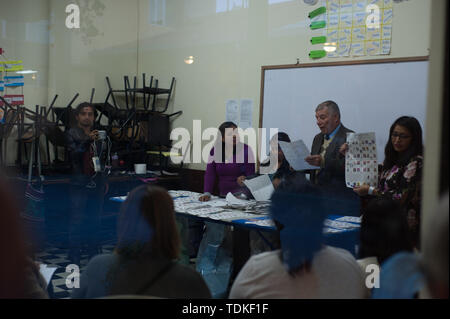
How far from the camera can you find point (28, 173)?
A: 405 centimetres

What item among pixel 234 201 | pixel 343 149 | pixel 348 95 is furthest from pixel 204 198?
pixel 348 95

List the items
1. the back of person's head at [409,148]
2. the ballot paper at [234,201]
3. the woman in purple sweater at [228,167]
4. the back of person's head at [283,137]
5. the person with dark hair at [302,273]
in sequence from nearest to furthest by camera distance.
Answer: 1. the person with dark hair at [302,273]
2. the back of person's head at [409,148]
3. the ballot paper at [234,201]
4. the woman in purple sweater at [228,167]
5. the back of person's head at [283,137]

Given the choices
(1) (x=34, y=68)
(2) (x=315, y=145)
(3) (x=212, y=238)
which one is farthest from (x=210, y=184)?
(1) (x=34, y=68)

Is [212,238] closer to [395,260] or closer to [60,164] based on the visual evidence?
[60,164]

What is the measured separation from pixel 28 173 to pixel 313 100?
2861 millimetres

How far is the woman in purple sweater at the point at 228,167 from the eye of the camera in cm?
448

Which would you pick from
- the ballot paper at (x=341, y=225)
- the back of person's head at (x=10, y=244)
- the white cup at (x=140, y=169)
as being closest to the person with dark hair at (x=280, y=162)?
the ballot paper at (x=341, y=225)

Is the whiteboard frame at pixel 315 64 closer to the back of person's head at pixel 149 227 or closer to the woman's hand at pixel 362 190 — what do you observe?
the woman's hand at pixel 362 190

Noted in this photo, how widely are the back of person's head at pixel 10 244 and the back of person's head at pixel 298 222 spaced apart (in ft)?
2.86

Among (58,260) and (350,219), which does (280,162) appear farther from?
(58,260)

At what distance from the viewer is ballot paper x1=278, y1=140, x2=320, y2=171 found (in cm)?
415

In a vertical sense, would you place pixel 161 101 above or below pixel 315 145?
above

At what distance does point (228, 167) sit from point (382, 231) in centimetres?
261

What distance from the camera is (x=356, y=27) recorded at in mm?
4406
